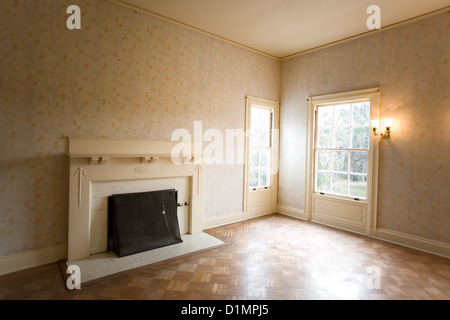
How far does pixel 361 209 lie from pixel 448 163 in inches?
53.8

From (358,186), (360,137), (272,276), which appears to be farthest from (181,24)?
(358,186)

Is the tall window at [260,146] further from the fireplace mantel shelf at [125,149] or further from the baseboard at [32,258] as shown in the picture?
the baseboard at [32,258]

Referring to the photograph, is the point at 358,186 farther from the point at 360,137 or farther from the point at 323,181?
the point at 360,137

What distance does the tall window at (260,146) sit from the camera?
5281 millimetres

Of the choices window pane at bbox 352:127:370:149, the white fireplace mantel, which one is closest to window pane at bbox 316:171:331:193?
window pane at bbox 352:127:370:149

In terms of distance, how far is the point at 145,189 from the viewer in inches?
149

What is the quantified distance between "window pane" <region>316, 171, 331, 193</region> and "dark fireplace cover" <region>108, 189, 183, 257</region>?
2765mm

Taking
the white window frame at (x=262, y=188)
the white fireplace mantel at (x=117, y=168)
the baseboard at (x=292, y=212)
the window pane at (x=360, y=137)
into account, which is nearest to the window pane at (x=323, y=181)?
the baseboard at (x=292, y=212)

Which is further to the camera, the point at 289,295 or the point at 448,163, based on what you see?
the point at 448,163

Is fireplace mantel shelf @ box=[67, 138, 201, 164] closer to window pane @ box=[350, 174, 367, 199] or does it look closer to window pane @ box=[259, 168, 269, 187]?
window pane @ box=[259, 168, 269, 187]

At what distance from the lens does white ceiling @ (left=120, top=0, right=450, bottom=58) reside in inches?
138
